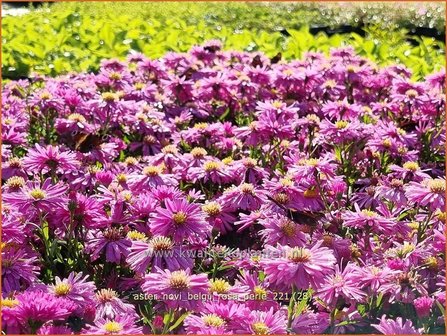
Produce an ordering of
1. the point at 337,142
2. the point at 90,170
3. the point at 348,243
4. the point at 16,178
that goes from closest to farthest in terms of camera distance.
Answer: the point at 348,243 → the point at 16,178 → the point at 90,170 → the point at 337,142

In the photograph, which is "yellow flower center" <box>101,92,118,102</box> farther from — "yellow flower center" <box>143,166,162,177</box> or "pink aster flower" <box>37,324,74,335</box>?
"pink aster flower" <box>37,324,74,335</box>

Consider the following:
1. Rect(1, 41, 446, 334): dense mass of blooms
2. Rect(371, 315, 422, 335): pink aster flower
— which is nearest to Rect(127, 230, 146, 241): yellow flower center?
Rect(1, 41, 446, 334): dense mass of blooms

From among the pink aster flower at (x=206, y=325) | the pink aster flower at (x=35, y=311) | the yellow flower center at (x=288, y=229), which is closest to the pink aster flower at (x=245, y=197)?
the yellow flower center at (x=288, y=229)

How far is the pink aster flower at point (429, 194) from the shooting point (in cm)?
177

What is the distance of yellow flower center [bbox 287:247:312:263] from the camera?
1442 mm

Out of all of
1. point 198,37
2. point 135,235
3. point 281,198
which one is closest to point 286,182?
point 281,198

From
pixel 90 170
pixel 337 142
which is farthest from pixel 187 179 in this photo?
pixel 337 142

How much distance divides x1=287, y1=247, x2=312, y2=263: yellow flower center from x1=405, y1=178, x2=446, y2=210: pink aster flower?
464 mm

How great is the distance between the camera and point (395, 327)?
139 cm

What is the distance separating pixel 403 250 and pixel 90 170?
95 centimetres

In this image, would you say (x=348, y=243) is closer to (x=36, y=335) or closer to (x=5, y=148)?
(x=36, y=335)

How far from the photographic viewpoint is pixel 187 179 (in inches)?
85.2

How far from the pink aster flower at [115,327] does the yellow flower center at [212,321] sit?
0.42 feet

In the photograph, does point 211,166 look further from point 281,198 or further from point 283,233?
point 283,233
